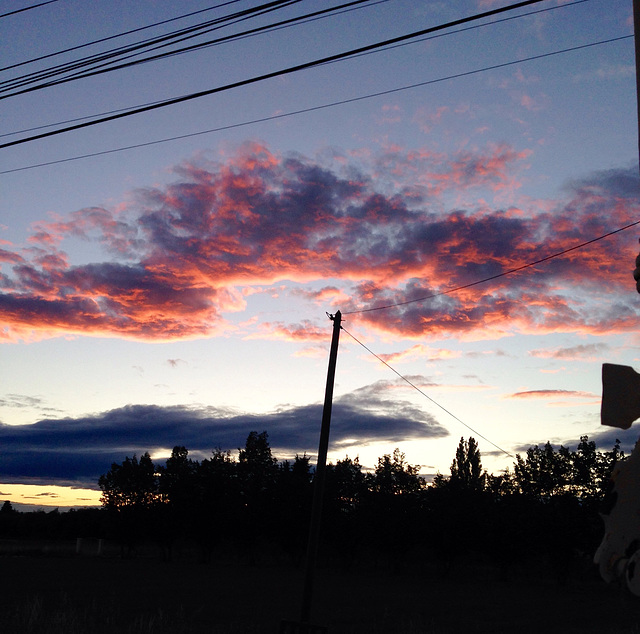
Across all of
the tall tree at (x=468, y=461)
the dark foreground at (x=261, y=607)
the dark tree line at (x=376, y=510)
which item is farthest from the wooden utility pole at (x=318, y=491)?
the tall tree at (x=468, y=461)

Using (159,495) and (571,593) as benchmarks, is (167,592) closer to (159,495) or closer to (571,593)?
(571,593)

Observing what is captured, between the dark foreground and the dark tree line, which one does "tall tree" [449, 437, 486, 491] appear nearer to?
the dark tree line

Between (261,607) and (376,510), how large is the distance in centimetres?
5810


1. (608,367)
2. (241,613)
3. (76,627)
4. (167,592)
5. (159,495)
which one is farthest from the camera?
(159,495)

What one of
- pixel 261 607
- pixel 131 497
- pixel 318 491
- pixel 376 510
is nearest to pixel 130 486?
pixel 131 497

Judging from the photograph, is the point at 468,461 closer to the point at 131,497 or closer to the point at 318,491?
the point at 131,497

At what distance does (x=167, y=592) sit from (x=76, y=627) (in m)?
25.2

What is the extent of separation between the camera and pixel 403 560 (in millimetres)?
95438

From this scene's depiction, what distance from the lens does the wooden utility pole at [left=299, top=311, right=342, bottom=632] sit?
1823 cm

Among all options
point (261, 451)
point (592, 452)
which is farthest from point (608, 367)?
point (261, 451)

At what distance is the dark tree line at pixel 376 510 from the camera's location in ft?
255

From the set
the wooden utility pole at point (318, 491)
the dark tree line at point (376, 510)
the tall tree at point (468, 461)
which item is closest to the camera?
the wooden utility pole at point (318, 491)

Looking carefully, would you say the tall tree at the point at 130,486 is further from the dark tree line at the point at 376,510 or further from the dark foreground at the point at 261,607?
the dark foreground at the point at 261,607

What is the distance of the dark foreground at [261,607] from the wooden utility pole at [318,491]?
7631 millimetres
